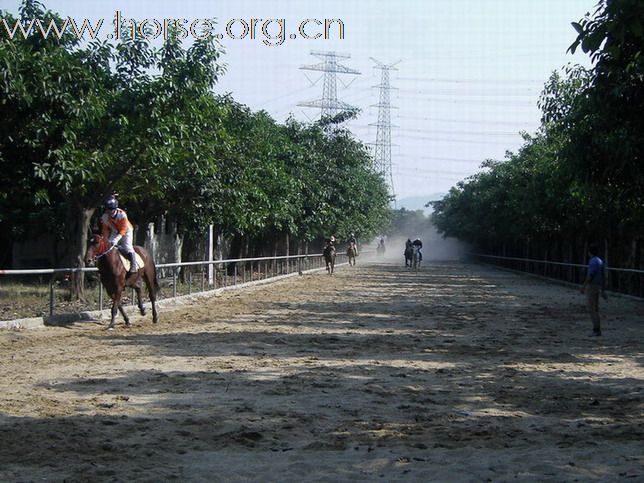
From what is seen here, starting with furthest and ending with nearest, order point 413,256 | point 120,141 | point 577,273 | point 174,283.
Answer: point 413,256, point 577,273, point 174,283, point 120,141

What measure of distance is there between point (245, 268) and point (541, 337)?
16.8m

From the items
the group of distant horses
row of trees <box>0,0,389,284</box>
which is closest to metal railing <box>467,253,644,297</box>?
the group of distant horses

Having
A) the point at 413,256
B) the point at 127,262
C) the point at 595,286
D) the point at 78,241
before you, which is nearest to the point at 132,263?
the point at 127,262

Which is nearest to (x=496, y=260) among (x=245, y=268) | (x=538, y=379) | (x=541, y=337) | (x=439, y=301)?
(x=245, y=268)

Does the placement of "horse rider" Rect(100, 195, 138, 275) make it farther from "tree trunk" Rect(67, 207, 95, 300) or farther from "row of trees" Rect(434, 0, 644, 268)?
"row of trees" Rect(434, 0, 644, 268)

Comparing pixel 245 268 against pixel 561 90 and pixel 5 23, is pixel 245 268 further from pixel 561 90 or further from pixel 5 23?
pixel 5 23

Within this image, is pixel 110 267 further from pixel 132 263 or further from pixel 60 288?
pixel 60 288

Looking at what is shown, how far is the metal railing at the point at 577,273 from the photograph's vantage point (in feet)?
83.7

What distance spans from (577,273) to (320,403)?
94.6 ft

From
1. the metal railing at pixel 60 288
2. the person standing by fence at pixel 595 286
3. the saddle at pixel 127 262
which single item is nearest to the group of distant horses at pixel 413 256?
the metal railing at pixel 60 288

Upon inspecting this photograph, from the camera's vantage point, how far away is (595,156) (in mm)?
19656

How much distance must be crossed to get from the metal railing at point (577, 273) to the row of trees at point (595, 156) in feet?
3.61

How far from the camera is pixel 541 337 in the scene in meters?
14.5

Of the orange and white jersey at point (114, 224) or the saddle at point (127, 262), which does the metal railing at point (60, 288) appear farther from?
the orange and white jersey at point (114, 224)
